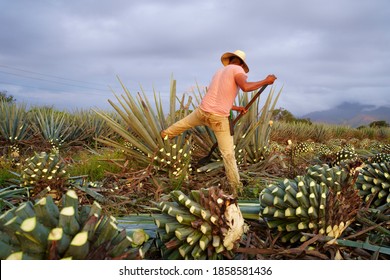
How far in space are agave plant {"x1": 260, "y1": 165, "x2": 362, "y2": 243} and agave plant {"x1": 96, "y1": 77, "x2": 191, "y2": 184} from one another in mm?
2150

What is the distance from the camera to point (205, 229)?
6.29 ft

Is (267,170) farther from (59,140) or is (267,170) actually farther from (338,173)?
(59,140)

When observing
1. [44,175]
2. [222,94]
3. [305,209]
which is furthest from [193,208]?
[222,94]

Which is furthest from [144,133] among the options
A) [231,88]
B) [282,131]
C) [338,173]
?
[282,131]

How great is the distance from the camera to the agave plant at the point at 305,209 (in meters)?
2.11

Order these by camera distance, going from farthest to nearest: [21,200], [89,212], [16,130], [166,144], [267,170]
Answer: [16,130] < [267,170] < [166,144] < [21,200] < [89,212]

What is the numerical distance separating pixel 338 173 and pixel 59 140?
930cm

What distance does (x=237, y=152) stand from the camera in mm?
5438

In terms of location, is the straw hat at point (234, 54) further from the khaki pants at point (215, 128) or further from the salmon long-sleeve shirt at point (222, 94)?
the khaki pants at point (215, 128)

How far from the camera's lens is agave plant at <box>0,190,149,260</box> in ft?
4.42

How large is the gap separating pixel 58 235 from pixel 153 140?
3551 mm

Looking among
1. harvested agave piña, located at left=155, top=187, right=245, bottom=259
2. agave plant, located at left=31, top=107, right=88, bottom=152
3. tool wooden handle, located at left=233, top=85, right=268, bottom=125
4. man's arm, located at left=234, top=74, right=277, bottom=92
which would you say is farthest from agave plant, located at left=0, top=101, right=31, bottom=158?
harvested agave piña, located at left=155, top=187, right=245, bottom=259

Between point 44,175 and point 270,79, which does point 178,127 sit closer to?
point 270,79

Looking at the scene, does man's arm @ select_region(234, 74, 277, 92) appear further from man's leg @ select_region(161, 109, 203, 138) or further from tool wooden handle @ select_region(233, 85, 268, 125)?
man's leg @ select_region(161, 109, 203, 138)
